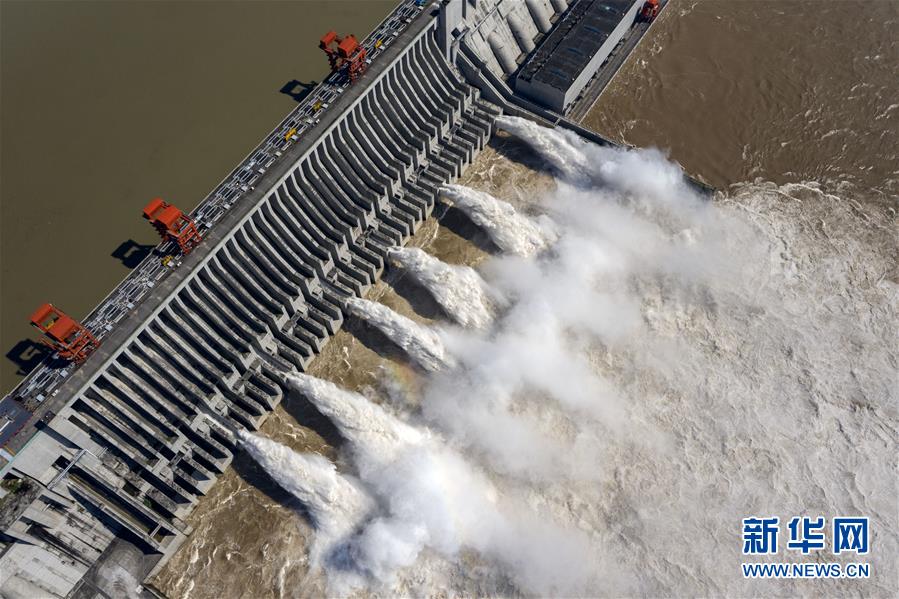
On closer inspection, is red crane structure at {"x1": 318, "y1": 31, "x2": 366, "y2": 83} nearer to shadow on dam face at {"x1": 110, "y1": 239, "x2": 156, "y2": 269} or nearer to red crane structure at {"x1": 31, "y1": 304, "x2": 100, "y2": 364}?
shadow on dam face at {"x1": 110, "y1": 239, "x2": 156, "y2": 269}

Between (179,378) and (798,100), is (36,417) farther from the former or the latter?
(798,100)

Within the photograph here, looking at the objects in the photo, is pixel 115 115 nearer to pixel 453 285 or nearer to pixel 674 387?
pixel 453 285

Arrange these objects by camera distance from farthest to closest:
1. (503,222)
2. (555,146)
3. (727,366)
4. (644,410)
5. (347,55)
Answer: (555,146) → (503,222) → (347,55) → (727,366) → (644,410)

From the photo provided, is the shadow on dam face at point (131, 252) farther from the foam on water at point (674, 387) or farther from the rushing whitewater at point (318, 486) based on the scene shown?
the foam on water at point (674, 387)

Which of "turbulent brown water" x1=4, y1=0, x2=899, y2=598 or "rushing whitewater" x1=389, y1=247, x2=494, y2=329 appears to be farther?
"rushing whitewater" x1=389, y1=247, x2=494, y2=329

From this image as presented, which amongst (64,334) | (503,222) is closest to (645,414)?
(503,222)

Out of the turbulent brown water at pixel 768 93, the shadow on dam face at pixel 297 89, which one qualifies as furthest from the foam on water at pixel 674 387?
the shadow on dam face at pixel 297 89

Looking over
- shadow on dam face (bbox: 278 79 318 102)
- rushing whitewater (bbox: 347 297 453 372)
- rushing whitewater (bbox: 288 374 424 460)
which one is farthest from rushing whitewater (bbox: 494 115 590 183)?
rushing whitewater (bbox: 288 374 424 460)

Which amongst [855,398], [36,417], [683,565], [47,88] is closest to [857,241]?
[855,398]
